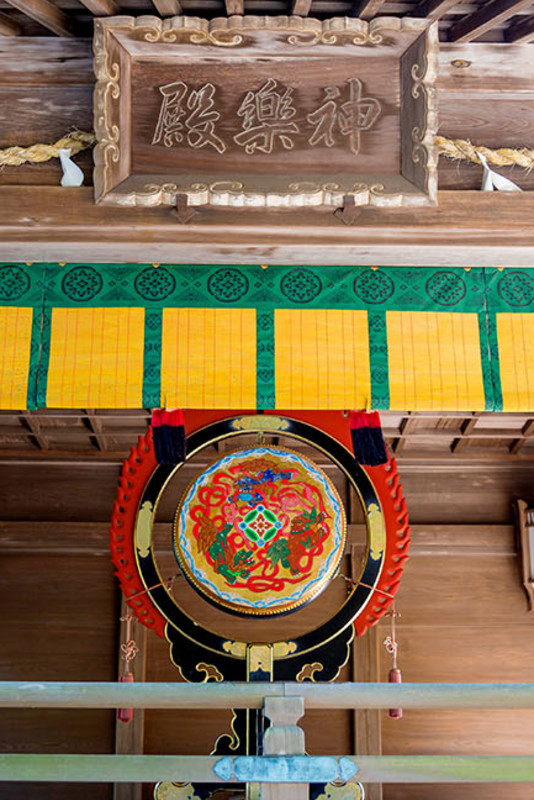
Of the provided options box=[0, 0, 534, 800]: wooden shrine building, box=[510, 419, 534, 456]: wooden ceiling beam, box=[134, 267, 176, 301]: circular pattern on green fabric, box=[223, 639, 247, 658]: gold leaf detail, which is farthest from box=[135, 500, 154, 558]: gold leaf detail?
box=[510, 419, 534, 456]: wooden ceiling beam

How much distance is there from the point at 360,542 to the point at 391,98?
11.9ft

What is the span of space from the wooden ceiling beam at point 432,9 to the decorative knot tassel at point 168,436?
2036 millimetres

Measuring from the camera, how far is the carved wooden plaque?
3.30m

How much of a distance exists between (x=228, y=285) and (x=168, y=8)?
45.8 inches

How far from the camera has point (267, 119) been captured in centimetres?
334

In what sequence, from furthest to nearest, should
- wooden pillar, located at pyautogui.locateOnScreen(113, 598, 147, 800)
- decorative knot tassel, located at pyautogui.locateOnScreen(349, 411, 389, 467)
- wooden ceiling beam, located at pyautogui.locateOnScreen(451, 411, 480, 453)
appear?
wooden ceiling beam, located at pyautogui.locateOnScreen(451, 411, 480, 453)
wooden pillar, located at pyautogui.locateOnScreen(113, 598, 147, 800)
decorative knot tassel, located at pyautogui.locateOnScreen(349, 411, 389, 467)

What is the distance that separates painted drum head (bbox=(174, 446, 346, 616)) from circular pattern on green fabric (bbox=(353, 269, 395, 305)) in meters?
0.91

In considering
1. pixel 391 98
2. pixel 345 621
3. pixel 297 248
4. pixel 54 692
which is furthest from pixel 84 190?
pixel 345 621

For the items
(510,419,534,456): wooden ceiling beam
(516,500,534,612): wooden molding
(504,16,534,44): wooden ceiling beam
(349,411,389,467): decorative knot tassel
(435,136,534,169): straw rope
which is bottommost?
(516,500,534,612): wooden molding

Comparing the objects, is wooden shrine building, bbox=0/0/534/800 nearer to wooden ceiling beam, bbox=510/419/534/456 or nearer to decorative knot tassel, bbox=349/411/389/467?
decorative knot tassel, bbox=349/411/389/467

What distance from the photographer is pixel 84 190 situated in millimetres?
3408

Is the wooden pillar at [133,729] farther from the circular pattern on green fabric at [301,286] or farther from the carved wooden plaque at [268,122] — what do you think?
the carved wooden plaque at [268,122]

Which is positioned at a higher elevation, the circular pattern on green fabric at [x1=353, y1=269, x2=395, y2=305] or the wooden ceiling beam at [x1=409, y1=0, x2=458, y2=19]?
the wooden ceiling beam at [x1=409, y1=0, x2=458, y2=19]

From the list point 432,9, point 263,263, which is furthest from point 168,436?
point 432,9
